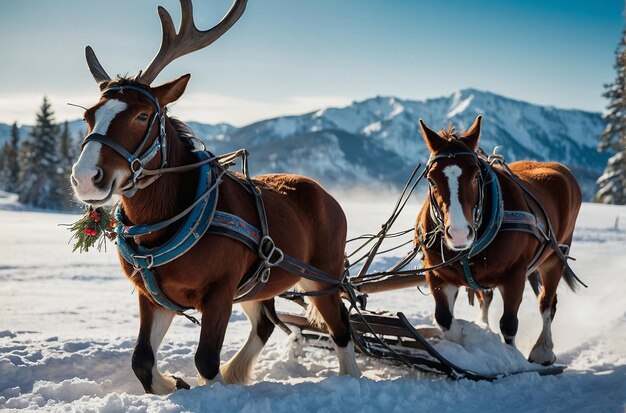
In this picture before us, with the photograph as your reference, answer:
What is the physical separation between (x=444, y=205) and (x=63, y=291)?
8808 mm

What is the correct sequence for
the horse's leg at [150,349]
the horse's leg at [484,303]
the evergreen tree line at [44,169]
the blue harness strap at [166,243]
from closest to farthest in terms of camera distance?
the blue harness strap at [166,243], the horse's leg at [150,349], the horse's leg at [484,303], the evergreen tree line at [44,169]

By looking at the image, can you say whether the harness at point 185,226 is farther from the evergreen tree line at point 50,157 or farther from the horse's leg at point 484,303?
the evergreen tree line at point 50,157

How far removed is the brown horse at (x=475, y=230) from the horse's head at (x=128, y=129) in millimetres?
2405

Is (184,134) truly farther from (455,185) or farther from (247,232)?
(455,185)

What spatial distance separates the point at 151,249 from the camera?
3855 millimetres

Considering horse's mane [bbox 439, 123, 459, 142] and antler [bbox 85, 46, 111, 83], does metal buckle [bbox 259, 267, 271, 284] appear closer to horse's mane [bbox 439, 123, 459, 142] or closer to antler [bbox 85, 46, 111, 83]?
antler [bbox 85, 46, 111, 83]

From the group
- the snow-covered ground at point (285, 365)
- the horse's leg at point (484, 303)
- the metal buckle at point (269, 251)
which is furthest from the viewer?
the horse's leg at point (484, 303)

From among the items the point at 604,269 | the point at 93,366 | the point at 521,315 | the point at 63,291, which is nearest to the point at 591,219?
the point at 604,269

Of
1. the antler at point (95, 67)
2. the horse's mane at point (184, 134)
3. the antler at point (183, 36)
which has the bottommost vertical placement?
the horse's mane at point (184, 134)

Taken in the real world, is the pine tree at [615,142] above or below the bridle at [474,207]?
above

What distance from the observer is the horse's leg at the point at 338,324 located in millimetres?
5371

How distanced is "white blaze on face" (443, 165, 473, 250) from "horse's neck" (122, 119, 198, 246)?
2.12 m

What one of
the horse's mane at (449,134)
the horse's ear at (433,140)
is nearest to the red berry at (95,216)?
the horse's ear at (433,140)

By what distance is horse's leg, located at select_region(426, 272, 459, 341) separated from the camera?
568 cm
